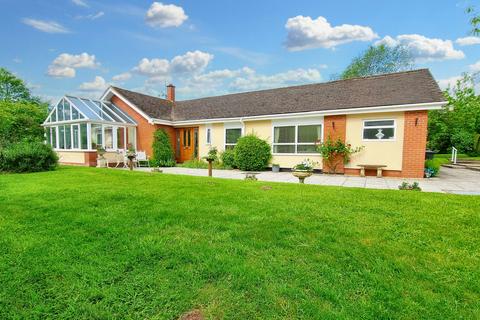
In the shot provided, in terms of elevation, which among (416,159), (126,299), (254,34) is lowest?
(126,299)

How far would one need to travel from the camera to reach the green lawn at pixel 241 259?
215cm

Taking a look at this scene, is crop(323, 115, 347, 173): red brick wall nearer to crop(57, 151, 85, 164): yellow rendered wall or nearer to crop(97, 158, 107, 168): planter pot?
crop(97, 158, 107, 168): planter pot

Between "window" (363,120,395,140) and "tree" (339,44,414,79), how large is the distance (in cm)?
2457

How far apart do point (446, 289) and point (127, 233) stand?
12.4 feet

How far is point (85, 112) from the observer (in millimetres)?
15312

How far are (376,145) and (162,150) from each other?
12389 millimetres

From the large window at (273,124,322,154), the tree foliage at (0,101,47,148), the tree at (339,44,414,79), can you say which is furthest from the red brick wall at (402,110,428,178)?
the tree at (339,44,414,79)

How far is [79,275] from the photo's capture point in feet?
8.39

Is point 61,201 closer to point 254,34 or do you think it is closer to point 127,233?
point 127,233

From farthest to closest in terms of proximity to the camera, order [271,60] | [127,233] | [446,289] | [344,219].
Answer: [271,60] → [344,219] → [127,233] → [446,289]

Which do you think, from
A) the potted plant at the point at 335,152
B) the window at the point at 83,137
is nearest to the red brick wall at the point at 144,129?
the window at the point at 83,137

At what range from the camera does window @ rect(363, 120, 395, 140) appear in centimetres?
1096

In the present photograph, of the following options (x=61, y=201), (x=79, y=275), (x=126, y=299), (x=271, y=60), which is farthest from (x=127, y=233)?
(x=271, y=60)

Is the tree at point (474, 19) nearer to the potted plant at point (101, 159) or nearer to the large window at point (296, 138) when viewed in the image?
the large window at point (296, 138)
